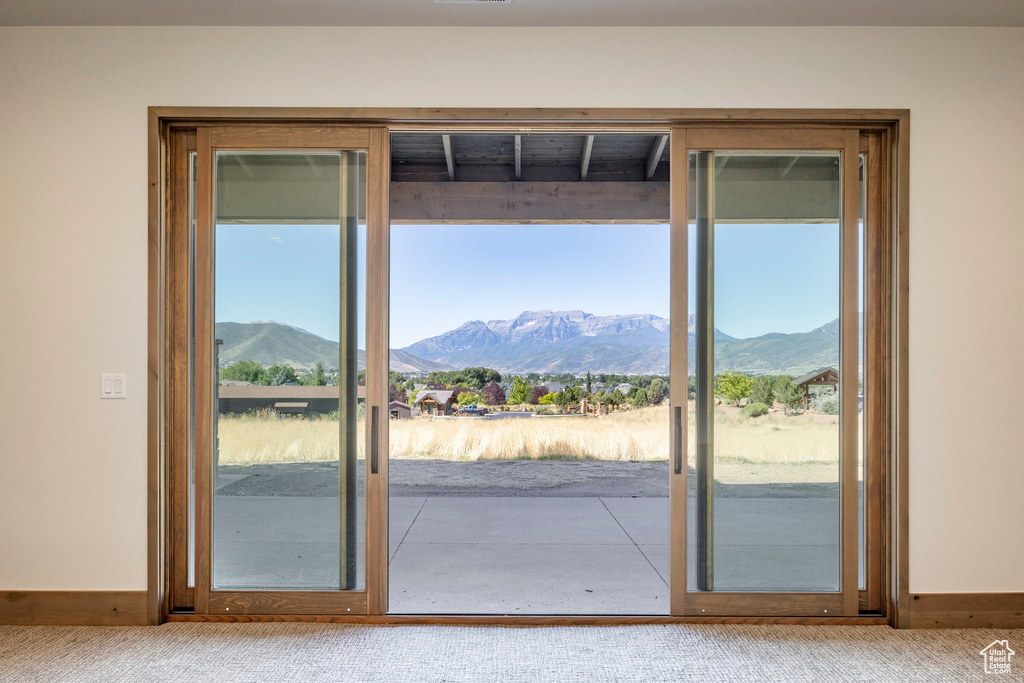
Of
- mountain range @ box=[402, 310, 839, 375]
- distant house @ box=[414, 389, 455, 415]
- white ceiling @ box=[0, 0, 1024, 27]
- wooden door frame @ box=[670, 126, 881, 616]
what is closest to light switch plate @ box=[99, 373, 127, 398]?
white ceiling @ box=[0, 0, 1024, 27]

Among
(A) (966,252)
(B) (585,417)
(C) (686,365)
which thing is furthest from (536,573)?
(B) (585,417)

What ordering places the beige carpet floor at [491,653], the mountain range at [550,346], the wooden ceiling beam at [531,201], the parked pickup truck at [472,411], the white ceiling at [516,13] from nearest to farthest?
the beige carpet floor at [491,653]
the white ceiling at [516,13]
the wooden ceiling beam at [531,201]
the parked pickup truck at [472,411]
the mountain range at [550,346]

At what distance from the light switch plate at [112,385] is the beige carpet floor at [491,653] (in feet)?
3.25

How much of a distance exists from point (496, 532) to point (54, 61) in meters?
3.80

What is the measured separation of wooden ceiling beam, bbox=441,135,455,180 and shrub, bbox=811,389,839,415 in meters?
3.40

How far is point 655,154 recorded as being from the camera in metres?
5.19

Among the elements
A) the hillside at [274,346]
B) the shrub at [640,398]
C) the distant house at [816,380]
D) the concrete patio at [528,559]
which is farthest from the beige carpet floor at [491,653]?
the shrub at [640,398]

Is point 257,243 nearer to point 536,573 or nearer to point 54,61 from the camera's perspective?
point 54,61

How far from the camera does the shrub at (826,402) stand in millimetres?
2814

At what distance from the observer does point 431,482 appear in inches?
277

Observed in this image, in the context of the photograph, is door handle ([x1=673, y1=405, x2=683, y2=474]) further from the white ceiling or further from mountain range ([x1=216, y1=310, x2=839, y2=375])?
mountain range ([x1=216, y1=310, x2=839, y2=375])

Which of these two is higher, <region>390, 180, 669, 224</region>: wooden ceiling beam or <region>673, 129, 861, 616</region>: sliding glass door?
<region>390, 180, 669, 224</region>: wooden ceiling beam

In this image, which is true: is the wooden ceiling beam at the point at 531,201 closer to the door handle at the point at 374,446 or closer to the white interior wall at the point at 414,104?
the white interior wall at the point at 414,104

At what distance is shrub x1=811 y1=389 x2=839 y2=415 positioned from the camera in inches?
111
